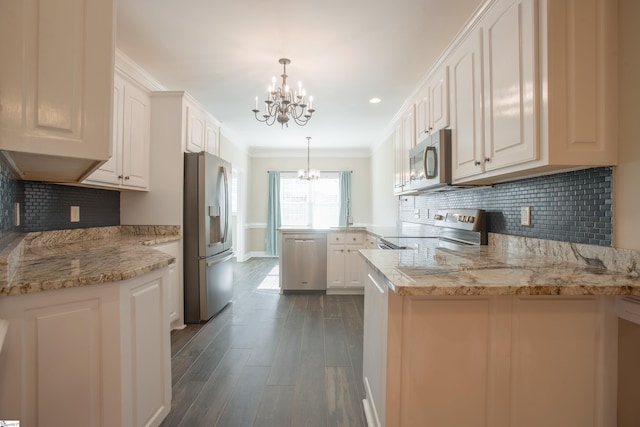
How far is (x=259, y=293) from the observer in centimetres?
400

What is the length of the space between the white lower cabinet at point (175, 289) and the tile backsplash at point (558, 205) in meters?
2.79

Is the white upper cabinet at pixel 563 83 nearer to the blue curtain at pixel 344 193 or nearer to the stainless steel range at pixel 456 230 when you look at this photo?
the stainless steel range at pixel 456 230

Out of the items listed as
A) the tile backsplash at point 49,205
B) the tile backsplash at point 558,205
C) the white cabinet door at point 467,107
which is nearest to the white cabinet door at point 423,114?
the white cabinet door at point 467,107

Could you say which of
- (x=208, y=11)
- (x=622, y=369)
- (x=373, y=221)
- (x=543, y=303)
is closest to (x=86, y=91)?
(x=208, y=11)

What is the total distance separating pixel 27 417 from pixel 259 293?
300cm

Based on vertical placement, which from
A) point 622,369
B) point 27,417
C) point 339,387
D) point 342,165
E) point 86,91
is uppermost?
point 342,165

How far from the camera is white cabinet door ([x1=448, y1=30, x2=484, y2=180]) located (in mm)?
1677

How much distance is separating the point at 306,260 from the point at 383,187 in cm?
225

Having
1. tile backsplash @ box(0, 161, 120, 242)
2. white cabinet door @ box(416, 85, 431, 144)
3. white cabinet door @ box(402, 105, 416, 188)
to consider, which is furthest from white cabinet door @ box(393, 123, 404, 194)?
tile backsplash @ box(0, 161, 120, 242)

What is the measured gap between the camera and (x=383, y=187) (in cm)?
530

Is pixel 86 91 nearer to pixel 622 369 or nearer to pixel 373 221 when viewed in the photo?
pixel 622 369

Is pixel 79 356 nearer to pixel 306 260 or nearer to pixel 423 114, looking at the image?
pixel 423 114

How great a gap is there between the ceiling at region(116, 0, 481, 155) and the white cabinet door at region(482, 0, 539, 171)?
0.65 meters

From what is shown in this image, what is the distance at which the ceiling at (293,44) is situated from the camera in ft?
6.48
